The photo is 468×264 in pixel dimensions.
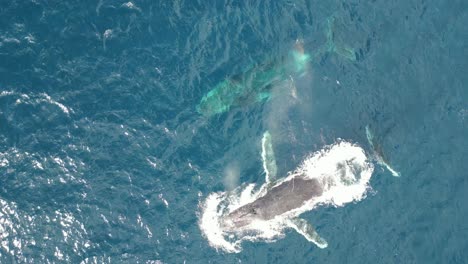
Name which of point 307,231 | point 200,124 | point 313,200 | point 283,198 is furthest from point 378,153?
point 200,124

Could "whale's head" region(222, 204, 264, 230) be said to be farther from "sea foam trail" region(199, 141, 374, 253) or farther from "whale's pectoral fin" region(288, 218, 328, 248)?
"whale's pectoral fin" region(288, 218, 328, 248)

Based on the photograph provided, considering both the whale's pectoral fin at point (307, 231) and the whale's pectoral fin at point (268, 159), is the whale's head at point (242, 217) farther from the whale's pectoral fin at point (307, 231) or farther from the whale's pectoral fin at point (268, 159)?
the whale's pectoral fin at point (307, 231)

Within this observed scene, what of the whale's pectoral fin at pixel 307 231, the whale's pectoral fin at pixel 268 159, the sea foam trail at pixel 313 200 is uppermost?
the whale's pectoral fin at pixel 268 159

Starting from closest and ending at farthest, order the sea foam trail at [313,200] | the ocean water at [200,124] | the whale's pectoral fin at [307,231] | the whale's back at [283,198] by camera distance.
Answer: the ocean water at [200,124]
the whale's pectoral fin at [307,231]
the sea foam trail at [313,200]
the whale's back at [283,198]

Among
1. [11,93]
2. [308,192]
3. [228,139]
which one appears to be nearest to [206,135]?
[228,139]

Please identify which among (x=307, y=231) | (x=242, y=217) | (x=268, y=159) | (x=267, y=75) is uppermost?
(x=267, y=75)

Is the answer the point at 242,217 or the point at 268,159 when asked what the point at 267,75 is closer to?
the point at 268,159

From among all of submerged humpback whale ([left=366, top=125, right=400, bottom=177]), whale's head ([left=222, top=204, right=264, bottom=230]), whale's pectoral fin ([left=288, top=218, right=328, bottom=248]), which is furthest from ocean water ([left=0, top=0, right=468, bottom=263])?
whale's head ([left=222, top=204, right=264, bottom=230])

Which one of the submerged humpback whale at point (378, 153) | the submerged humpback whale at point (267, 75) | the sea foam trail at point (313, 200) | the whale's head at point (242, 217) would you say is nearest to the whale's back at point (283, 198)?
the whale's head at point (242, 217)
